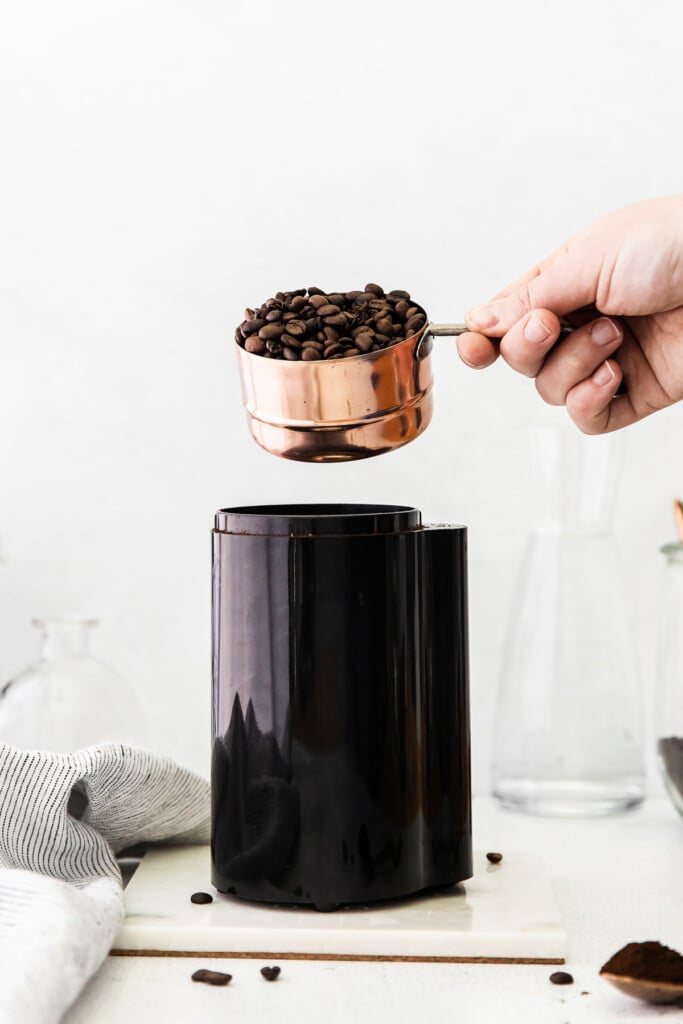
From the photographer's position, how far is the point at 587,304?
88 centimetres

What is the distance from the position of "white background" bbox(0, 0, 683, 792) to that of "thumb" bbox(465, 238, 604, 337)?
0.40m

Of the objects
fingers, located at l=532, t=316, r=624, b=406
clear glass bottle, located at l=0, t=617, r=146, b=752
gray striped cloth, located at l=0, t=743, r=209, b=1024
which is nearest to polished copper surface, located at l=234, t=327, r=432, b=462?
fingers, located at l=532, t=316, r=624, b=406

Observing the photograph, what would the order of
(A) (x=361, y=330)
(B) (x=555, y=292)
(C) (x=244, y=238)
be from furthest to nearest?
(C) (x=244, y=238), (B) (x=555, y=292), (A) (x=361, y=330)

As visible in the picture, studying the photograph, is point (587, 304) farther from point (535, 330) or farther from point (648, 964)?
point (648, 964)

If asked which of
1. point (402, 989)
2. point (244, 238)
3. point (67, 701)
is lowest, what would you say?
point (402, 989)

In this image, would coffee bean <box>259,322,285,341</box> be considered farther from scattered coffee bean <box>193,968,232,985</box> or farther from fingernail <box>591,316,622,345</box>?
scattered coffee bean <box>193,968,232,985</box>

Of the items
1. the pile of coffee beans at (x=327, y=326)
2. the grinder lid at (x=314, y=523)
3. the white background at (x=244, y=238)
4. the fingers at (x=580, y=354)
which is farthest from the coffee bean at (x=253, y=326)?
the white background at (x=244, y=238)

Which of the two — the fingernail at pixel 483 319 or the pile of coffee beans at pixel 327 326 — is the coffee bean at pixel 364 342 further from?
the fingernail at pixel 483 319

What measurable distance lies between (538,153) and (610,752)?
2.15 feet

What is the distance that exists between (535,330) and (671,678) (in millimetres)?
437

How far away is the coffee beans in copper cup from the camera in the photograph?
0.74 m

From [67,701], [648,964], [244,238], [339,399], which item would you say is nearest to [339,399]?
[339,399]

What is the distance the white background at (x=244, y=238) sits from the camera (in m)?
1.27

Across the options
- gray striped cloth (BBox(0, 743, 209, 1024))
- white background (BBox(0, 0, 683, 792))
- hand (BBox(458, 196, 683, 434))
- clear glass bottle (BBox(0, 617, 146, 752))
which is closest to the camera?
gray striped cloth (BBox(0, 743, 209, 1024))
